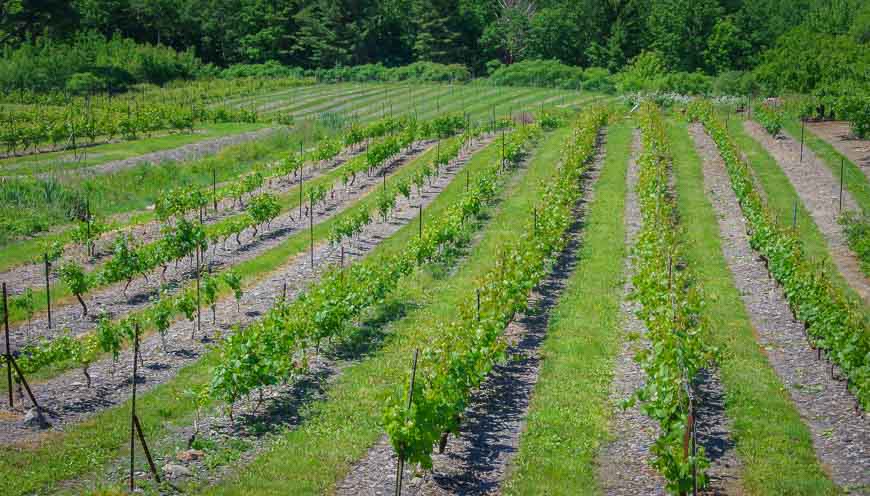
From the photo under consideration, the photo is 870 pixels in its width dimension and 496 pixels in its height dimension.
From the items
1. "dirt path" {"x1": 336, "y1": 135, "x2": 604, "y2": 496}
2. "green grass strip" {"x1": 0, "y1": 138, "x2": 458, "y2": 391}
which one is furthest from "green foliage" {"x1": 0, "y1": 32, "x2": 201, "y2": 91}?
"dirt path" {"x1": 336, "y1": 135, "x2": 604, "y2": 496}

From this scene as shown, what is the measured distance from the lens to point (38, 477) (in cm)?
1234

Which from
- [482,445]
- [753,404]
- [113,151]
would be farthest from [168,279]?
[113,151]

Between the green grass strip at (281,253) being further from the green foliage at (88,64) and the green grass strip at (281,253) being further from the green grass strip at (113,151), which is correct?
the green foliage at (88,64)

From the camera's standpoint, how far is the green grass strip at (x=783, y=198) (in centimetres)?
2364

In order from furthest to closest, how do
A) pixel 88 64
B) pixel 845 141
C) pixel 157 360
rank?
1. pixel 88 64
2. pixel 845 141
3. pixel 157 360

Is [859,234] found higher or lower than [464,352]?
higher

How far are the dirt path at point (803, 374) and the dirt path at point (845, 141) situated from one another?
1124cm

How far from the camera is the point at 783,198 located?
30109 mm

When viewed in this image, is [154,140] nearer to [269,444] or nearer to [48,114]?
[48,114]

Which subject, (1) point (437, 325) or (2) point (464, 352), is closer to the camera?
(2) point (464, 352)

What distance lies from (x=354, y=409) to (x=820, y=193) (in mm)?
21136

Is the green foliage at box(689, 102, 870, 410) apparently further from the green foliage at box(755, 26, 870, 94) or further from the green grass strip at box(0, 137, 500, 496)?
the green foliage at box(755, 26, 870, 94)

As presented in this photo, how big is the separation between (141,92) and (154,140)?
18.3 m

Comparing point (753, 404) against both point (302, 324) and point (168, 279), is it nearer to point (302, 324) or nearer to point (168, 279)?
point (302, 324)
